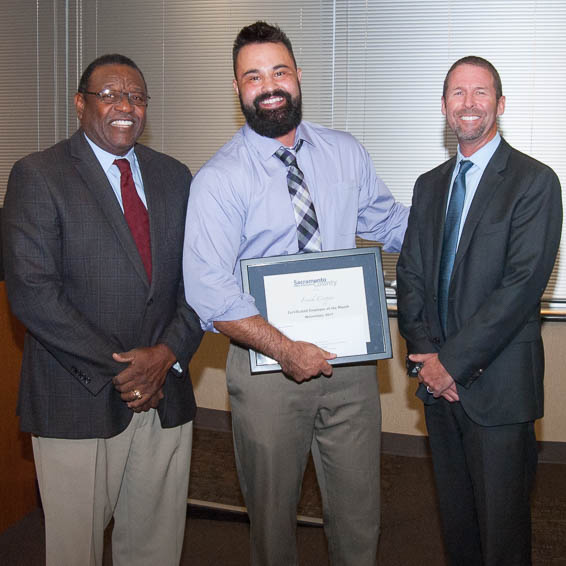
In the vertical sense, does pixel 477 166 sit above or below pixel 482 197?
above

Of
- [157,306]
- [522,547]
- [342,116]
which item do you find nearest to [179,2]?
[342,116]

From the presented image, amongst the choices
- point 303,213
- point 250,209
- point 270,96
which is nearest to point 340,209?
point 303,213

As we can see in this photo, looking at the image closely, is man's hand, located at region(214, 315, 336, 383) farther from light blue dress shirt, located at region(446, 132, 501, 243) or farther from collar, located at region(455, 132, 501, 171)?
collar, located at region(455, 132, 501, 171)

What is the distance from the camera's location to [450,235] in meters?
2.32

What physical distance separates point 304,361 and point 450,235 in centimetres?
63

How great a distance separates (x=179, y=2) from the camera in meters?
4.66

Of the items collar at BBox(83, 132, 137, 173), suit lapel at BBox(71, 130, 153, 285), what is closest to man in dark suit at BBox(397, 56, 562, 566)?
suit lapel at BBox(71, 130, 153, 285)

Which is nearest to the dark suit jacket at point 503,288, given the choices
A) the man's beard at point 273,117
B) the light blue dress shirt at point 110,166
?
the man's beard at point 273,117

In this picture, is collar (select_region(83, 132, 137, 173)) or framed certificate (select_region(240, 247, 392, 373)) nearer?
framed certificate (select_region(240, 247, 392, 373))

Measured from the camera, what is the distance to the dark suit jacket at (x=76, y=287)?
83.8 inches

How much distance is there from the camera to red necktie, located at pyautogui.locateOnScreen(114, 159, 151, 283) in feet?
7.42

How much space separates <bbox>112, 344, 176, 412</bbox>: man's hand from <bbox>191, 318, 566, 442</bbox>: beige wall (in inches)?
91.9

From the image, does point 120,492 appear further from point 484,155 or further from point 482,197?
point 484,155

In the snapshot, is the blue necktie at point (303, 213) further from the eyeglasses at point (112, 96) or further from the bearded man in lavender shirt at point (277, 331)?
the eyeglasses at point (112, 96)
